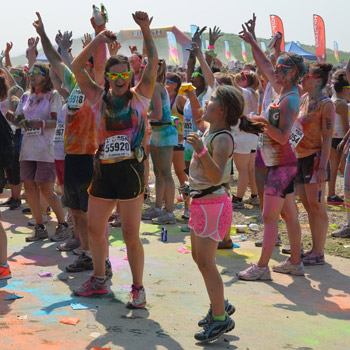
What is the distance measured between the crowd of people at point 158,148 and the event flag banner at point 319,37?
22.1 m

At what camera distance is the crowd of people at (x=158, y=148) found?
4.37m

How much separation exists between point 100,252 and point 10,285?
3.45 ft

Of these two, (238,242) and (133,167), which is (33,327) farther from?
(238,242)

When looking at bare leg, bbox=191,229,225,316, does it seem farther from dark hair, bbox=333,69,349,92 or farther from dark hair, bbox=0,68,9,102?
dark hair, bbox=333,69,349,92

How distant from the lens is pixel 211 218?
170 inches

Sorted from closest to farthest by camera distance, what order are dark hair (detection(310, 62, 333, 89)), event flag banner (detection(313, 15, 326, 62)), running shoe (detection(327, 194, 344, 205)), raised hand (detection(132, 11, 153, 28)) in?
raised hand (detection(132, 11, 153, 28)) < dark hair (detection(310, 62, 333, 89)) < running shoe (detection(327, 194, 344, 205)) < event flag banner (detection(313, 15, 326, 62))

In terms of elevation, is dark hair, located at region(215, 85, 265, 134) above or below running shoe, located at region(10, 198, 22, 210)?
above

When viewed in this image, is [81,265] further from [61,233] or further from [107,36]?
[107,36]

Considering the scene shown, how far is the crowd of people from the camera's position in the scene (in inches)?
172

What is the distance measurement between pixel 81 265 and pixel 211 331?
2.18 meters

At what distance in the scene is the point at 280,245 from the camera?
293 inches

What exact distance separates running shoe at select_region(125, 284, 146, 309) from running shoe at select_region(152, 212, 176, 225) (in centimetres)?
358

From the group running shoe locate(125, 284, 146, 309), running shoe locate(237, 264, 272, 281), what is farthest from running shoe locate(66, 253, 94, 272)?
running shoe locate(237, 264, 272, 281)

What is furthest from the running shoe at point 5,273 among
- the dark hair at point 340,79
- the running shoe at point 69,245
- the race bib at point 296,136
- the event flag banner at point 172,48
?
the event flag banner at point 172,48
